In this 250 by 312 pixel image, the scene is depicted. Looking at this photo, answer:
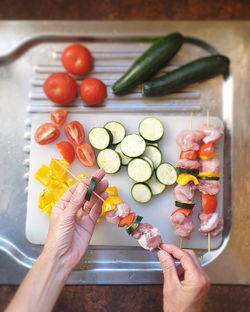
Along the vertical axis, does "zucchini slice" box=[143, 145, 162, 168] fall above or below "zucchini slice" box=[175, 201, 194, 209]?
above

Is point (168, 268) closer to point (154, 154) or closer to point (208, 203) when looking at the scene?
point (208, 203)

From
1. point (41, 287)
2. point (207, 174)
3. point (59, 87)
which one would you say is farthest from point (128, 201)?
point (59, 87)

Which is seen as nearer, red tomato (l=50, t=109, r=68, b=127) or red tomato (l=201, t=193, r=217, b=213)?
red tomato (l=201, t=193, r=217, b=213)

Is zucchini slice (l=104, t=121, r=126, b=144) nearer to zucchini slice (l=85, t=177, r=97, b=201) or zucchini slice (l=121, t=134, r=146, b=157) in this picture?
zucchini slice (l=121, t=134, r=146, b=157)

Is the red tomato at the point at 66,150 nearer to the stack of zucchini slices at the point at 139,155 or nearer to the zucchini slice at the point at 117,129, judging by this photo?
the stack of zucchini slices at the point at 139,155

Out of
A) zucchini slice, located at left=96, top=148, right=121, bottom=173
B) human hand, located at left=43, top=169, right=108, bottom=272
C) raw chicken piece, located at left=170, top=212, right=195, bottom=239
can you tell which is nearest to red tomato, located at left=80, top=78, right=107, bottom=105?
zucchini slice, located at left=96, top=148, right=121, bottom=173

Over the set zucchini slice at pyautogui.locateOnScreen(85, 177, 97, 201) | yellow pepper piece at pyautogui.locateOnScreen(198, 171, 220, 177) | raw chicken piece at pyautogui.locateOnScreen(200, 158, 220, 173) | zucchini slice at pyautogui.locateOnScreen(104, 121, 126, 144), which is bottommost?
zucchini slice at pyautogui.locateOnScreen(85, 177, 97, 201)
